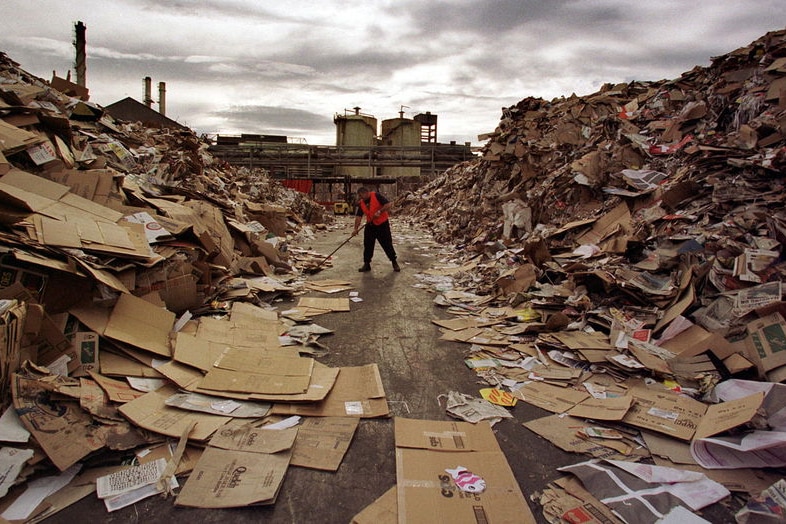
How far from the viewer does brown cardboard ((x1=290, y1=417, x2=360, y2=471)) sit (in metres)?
2.10

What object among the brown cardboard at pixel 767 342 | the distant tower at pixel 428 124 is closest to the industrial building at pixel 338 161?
the distant tower at pixel 428 124

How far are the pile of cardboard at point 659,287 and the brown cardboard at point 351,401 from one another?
0.87m

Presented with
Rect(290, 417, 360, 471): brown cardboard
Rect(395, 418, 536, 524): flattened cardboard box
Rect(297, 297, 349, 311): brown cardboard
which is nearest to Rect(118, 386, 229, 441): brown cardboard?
Rect(290, 417, 360, 471): brown cardboard

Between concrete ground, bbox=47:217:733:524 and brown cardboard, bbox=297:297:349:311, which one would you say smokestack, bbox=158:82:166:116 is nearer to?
brown cardboard, bbox=297:297:349:311

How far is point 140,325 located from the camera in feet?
9.83

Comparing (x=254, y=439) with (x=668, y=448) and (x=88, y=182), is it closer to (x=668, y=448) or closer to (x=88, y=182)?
(x=668, y=448)

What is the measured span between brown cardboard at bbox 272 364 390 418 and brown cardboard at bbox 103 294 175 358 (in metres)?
1.09

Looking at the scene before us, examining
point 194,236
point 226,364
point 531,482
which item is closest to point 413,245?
point 194,236

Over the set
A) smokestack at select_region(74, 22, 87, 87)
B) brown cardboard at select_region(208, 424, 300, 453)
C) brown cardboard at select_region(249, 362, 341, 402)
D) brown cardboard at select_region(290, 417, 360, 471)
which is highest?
smokestack at select_region(74, 22, 87, 87)

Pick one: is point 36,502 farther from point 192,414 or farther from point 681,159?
point 681,159

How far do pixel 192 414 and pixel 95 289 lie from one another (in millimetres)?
1272

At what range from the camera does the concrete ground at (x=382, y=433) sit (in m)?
1.79

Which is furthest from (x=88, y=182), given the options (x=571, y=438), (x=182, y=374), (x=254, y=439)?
(x=571, y=438)

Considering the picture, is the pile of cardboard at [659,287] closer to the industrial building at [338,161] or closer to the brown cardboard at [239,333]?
the brown cardboard at [239,333]
